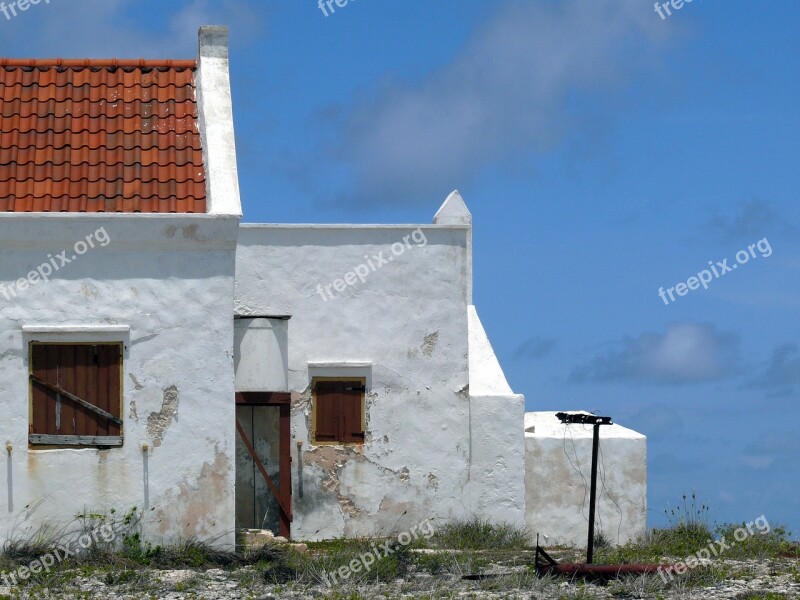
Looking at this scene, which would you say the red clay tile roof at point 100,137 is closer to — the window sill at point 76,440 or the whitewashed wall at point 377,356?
the whitewashed wall at point 377,356

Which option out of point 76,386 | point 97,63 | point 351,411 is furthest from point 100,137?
point 351,411

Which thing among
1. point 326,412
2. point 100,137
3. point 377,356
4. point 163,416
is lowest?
point 326,412

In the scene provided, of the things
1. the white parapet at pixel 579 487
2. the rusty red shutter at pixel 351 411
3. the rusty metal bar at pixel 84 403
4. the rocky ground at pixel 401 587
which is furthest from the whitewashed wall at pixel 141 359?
the white parapet at pixel 579 487

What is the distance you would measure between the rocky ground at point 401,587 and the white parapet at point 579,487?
4.07 meters

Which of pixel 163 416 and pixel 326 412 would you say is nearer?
pixel 163 416

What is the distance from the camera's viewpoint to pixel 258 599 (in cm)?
1336

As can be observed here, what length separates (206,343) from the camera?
1543cm

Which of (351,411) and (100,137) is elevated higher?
(100,137)

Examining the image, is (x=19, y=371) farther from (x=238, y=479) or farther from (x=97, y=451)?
(x=238, y=479)

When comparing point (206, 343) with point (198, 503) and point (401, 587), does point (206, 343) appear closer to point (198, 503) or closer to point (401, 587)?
point (198, 503)

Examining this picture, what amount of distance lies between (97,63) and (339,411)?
6191mm

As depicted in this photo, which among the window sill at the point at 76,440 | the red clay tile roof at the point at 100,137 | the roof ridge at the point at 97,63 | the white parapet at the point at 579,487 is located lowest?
the white parapet at the point at 579,487

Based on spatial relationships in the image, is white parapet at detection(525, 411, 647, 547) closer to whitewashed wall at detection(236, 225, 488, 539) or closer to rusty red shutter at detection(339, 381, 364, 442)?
whitewashed wall at detection(236, 225, 488, 539)

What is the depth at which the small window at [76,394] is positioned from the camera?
1526cm
